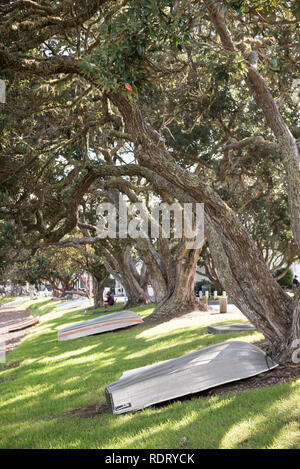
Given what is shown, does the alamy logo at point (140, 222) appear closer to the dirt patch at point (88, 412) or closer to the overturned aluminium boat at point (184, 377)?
the overturned aluminium boat at point (184, 377)

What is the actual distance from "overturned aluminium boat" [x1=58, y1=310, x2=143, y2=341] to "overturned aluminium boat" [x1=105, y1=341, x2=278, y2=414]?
9.42m

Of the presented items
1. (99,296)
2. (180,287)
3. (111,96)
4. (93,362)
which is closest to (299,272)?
(99,296)

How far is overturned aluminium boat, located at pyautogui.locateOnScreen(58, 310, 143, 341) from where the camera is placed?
52.1ft

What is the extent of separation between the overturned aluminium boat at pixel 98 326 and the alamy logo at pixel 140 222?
3716 millimetres

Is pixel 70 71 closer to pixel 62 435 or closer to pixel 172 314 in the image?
pixel 62 435

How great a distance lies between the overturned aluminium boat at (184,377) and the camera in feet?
20.1

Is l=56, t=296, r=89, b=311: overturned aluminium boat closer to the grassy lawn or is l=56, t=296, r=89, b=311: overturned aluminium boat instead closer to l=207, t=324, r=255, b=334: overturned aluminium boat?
l=207, t=324, r=255, b=334: overturned aluminium boat

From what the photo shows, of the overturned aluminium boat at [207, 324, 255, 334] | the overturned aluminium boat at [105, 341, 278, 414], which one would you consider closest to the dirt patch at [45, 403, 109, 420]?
the overturned aluminium boat at [105, 341, 278, 414]

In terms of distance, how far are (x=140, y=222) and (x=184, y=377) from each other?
43.6 ft

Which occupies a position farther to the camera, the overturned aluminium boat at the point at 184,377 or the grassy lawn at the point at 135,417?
the overturned aluminium boat at the point at 184,377

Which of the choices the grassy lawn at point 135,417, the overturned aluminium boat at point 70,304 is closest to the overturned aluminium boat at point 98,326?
the grassy lawn at point 135,417

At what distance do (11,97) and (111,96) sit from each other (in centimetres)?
421

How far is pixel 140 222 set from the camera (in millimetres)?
19250

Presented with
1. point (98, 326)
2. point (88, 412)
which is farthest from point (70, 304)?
point (88, 412)
